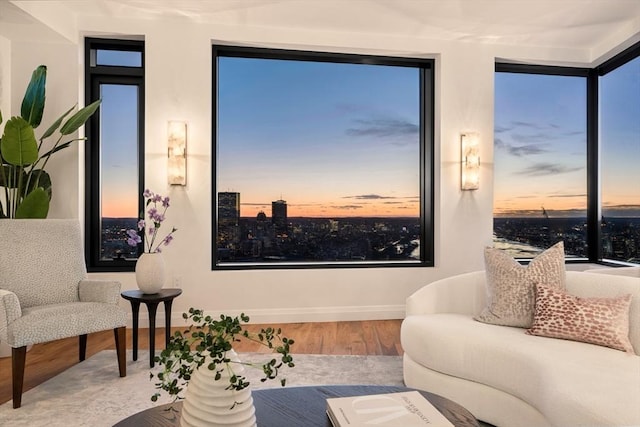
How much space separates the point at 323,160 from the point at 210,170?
3.91ft

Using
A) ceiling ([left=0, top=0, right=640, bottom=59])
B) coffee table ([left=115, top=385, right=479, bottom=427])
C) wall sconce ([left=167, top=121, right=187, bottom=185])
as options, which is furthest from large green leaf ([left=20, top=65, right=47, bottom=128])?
coffee table ([left=115, top=385, right=479, bottom=427])

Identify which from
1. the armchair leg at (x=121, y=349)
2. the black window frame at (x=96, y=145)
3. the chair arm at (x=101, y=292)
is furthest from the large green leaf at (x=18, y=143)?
the armchair leg at (x=121, y=349)

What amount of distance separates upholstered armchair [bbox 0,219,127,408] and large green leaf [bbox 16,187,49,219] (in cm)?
37

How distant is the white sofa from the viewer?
1694 mm

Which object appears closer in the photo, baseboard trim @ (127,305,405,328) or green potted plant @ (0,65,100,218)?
green potted plant @ (0,65,100,218)

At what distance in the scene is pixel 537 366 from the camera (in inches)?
77.7

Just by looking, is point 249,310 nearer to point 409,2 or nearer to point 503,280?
point 503,280

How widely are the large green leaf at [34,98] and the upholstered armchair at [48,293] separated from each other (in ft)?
3.35

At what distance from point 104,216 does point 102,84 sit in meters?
1.26

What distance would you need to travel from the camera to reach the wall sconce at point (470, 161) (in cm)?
454

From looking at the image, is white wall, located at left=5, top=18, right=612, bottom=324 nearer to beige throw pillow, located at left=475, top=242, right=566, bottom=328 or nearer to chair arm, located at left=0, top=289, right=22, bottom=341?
chair arm, located at left=0, top=289, right=22, bottom=341

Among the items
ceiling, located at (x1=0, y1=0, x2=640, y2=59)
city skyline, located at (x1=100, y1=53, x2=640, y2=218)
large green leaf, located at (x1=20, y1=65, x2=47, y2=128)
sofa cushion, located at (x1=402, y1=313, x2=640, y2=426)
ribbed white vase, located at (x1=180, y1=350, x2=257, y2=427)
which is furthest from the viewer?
city skyline, located at (x1=100, y1=53, x2=640, y2=218)

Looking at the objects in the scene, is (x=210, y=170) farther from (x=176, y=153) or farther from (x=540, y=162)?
(x=540, y=162)

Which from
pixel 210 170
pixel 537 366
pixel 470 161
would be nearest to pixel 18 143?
pixel 210 170
